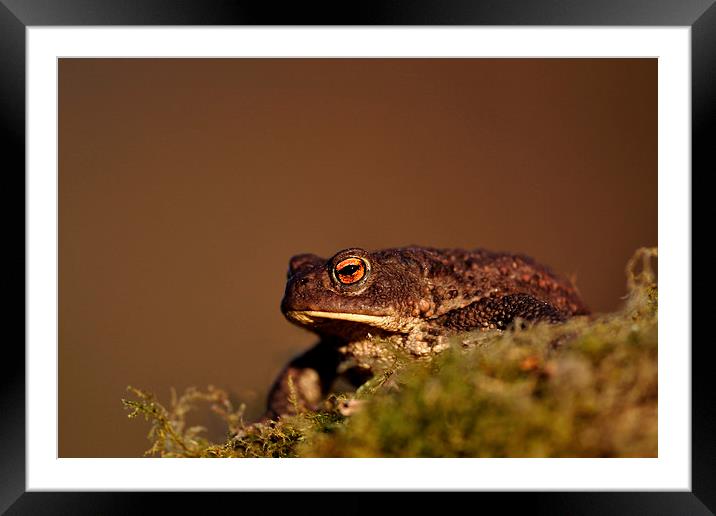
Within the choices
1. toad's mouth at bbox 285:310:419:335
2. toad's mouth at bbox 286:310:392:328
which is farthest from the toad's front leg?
toad's mouth at bbox 286:310:392:328

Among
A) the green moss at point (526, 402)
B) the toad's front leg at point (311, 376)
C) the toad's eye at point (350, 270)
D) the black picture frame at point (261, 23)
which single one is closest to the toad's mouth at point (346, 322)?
the toad's eye at point (350, 270)

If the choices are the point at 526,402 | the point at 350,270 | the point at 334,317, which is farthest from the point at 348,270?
the point at 526,402

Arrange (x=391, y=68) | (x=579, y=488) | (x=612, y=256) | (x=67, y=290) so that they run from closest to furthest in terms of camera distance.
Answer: (x=579, y=488)
(x=67, y=290)
(x=391, y=68)
(x=612, y=256)

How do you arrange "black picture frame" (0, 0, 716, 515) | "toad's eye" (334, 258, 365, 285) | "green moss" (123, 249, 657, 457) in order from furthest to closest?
"toad's eye" (334, 258, 365, 285)
"black picture frame" (0, 0, 716, 515)
"green moss" (123, 249, 657, 457)

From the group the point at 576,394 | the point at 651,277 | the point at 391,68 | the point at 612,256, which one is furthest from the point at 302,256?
the point at 612,256

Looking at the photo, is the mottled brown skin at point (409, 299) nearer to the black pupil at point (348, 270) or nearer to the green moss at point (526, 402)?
the black pupil at point (348, 270)

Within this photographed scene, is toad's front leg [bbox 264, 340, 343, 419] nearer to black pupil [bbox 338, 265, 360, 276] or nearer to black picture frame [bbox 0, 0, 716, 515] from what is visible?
black pupil [bbox 338, 265, 360, 276]

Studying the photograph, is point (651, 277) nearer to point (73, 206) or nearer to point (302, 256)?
point (302, 256)
